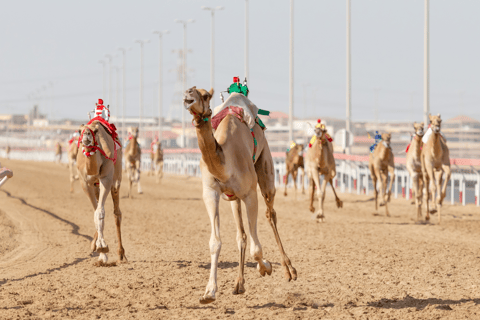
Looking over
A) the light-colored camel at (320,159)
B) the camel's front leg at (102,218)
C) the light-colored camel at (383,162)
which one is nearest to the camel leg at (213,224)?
the camel's front leg at (102,218)

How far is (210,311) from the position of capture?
22.7ft

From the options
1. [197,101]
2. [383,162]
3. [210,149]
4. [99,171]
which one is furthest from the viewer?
[383,162]

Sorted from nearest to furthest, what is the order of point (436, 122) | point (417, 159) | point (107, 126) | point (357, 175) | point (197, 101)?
point (197, 101), point (107, 126), point (436, 122), point (417, 159), point (357, 175)

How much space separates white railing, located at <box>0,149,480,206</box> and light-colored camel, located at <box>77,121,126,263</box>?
12882 millimetres

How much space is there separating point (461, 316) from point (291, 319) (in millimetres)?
1727

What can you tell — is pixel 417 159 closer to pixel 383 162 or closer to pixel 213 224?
pixel 383 162

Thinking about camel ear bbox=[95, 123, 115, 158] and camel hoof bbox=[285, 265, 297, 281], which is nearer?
camel hoof bbox=[285, 265, 297, 281]

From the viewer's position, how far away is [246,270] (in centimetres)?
927

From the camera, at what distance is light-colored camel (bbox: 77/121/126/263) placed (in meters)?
9.52

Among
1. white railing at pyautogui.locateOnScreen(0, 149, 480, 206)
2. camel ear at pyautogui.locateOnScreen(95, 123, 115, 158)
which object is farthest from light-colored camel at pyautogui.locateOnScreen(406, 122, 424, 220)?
camel ear at pyautogui.locateOnScreen(95, 123, 115, 158)

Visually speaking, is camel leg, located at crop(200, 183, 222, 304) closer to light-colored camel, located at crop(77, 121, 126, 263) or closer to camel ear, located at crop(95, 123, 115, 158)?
light-colored camel, located at crop(77, 121, 126, 263)

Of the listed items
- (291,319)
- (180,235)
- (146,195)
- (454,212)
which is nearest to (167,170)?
(146,195)

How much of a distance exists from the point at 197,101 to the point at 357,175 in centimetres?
2115

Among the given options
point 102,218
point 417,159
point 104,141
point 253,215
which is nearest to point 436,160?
point 417,159
